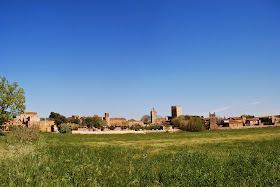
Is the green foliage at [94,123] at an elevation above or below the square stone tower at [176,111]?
below

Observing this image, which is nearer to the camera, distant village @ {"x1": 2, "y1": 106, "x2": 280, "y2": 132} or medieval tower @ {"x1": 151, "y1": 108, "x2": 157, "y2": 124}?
distant village @ {"x1": 2, "y1": 106, "x2": 280, "y2": 132}

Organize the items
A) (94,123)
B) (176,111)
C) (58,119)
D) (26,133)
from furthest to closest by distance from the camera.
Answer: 1. (176,111)
2. (58,119)
3. (94,123)
4. (26,133)

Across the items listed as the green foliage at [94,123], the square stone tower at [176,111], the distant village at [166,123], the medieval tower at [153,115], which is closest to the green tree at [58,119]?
the distant village at [166,123]

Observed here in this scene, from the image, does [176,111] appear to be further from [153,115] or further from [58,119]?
[58,119]

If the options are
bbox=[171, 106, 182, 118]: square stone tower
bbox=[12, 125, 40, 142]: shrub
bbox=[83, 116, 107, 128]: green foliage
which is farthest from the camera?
bbox=[171, 106, 182, 118]: square stone tower

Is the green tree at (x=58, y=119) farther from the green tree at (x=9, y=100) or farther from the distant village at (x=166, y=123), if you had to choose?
the green tree at (x=9, y=100)

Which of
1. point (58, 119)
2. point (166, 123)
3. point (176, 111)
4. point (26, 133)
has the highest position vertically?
point (176, 111)

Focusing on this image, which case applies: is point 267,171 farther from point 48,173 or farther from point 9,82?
point 9,82

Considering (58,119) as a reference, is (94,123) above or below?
below

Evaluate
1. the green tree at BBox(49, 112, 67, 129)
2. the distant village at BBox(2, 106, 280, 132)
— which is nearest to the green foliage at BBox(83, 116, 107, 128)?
the distant village at BBox(2, 106, 280, 132)

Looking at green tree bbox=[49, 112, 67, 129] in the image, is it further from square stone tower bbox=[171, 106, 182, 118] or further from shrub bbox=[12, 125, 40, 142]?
shrub bbox=[12, 125, 40, 142]

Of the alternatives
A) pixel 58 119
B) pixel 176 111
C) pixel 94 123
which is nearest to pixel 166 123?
pixel 176 111

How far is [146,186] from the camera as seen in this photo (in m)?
6.85

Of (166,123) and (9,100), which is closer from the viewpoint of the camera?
(9,100)
